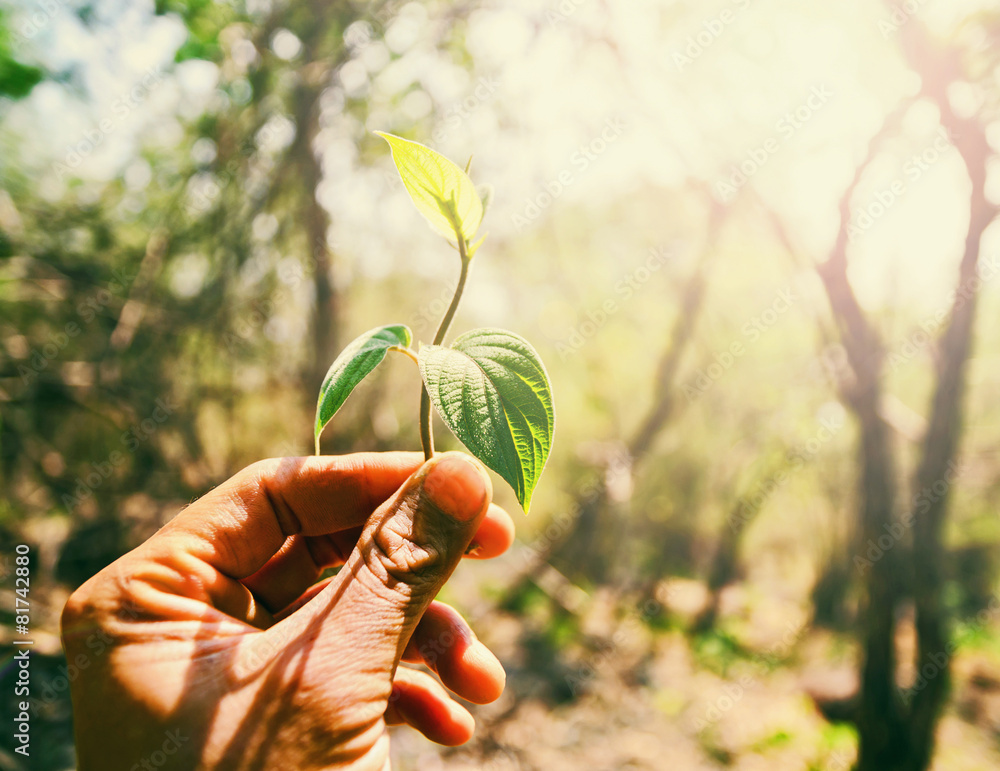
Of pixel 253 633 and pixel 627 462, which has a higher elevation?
pixel 253 633

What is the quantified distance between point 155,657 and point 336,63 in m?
3.01

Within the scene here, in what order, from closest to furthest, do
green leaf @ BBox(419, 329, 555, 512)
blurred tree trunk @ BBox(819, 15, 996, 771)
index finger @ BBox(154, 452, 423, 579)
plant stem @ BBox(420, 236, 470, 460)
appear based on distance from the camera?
green leaf @ BBox(419, 329, 555, 512) < plant stem @ BBox(420, 236, 470, 460) < index finger @ BBox(154, 452, 423, 579) < blurred tree trunk @ BBox(819, 15, 996, 771)

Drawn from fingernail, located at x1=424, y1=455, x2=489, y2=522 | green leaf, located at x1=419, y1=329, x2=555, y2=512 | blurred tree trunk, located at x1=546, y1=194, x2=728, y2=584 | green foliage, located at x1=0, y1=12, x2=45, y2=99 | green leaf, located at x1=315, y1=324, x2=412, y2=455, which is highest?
green foliage, located at x1=0, y1=12, x2=45, y2=99

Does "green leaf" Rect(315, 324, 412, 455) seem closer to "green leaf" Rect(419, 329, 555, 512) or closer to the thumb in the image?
"green leaf" Rect(419, 329, 555, 512)

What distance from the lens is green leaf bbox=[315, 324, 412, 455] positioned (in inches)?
29.5

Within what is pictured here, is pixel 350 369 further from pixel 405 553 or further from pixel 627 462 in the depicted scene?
pixel 627 462

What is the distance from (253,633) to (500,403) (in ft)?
1.96

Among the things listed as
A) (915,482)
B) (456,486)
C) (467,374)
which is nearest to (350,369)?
(467,374)

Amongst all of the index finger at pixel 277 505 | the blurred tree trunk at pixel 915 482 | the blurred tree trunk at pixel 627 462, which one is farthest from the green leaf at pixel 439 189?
the blurred tree trunk at pixel 627 462

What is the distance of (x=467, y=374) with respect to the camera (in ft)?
2.57

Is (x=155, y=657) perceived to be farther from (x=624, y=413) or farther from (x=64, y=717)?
(x=624, y=413)

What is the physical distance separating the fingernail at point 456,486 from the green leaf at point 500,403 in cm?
19

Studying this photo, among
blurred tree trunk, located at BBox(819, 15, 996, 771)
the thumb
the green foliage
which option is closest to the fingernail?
the thumb

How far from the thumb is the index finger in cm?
22
